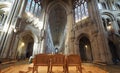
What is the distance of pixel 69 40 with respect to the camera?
571 inches

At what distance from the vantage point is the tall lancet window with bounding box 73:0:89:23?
15.0 metres

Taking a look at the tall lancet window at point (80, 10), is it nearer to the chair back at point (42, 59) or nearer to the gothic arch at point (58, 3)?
the gothic arch at point (58, 3)

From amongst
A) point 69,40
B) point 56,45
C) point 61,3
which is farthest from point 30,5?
point 56,45

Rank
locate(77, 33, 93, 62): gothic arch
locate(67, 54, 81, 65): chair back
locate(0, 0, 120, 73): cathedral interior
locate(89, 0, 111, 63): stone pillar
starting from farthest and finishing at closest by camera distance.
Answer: locate(77, 33, 93, 62): gothic arch < locate(89, 0, 111, 63): stone pillar < locate(0, 0, 120, 73): cathedral interior < locate(67, 54, 81, 65): chair back

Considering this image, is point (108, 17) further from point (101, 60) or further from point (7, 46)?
point (7, 46)

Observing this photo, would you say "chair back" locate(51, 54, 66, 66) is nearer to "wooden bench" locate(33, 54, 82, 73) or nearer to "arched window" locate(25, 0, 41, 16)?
"wooden bench" locate(33, 54, 82, 73)

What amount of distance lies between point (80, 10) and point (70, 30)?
4447 mm

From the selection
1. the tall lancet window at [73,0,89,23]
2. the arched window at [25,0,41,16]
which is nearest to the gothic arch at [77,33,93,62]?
the tall lancet window at [73,0,89,23]

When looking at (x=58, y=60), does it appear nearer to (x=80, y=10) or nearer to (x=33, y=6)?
(x=33, y=6)

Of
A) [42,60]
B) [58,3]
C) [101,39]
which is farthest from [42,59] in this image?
[58,3]

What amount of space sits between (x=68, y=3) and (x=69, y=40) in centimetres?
844

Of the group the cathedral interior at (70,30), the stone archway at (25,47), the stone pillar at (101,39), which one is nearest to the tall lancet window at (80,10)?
the cathedral interior at (70,30)

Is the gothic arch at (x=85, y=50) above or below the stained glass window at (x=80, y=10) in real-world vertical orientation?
below

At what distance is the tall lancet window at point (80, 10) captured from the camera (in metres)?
15.0
